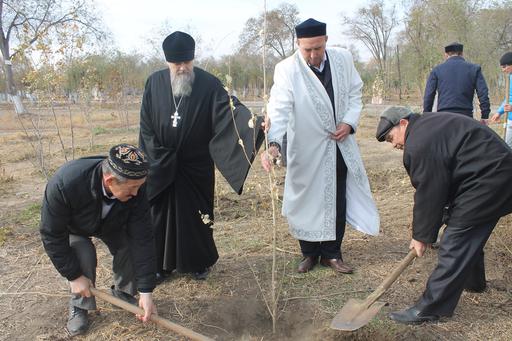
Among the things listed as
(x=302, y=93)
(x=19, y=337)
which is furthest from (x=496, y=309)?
(x=19, y=337)

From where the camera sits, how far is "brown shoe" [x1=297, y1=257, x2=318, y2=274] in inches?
144

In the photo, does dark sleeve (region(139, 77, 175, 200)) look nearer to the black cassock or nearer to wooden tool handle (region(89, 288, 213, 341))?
the black cassock

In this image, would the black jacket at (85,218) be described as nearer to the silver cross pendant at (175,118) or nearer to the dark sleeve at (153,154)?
the dark sleeve at (153,154)

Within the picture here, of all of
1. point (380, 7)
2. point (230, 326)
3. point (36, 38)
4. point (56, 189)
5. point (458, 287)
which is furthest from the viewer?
point (380, 7)

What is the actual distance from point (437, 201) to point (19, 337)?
272cm

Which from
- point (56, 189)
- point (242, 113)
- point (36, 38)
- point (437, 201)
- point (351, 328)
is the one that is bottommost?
point (351, 328)

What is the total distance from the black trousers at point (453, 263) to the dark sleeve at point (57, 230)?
2145mm

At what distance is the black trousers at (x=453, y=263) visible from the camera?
2729 millimetres

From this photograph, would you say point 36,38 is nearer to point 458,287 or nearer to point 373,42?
point 458,287

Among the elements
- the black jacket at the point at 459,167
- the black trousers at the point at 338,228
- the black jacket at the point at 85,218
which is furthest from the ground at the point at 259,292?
the black jacket at the point at 459,167

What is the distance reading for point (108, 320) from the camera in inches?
121

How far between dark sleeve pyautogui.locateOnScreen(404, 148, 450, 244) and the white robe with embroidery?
0.84m

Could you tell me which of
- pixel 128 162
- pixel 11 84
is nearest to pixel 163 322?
pixel 128 162

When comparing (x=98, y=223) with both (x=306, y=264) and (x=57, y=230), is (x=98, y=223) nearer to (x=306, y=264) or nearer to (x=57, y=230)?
(x=57, y=230)
